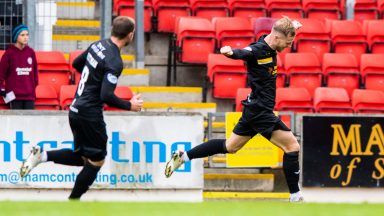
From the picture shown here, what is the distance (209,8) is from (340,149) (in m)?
4.78

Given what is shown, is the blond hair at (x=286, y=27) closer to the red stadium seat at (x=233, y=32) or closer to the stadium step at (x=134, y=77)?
the stadium step at (x=134, y=77)

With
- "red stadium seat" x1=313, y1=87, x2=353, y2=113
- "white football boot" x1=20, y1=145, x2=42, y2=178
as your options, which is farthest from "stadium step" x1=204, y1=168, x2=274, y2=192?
"white football boot" x1=20, y1=145, x2=42, y2=178

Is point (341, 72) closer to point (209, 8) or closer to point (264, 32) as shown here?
point (264, 32)

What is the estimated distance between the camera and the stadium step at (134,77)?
16672 millimetres

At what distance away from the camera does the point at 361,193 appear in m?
14.8

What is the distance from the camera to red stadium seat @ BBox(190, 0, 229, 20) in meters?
18.6

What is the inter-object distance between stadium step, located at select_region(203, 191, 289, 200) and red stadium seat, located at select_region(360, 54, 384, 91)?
10.5ft

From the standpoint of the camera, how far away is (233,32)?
1748 centimetres

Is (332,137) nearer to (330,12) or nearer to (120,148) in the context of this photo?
(120,148)

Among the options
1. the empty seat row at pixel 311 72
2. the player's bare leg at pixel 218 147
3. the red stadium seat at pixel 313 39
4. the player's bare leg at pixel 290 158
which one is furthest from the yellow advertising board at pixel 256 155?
the red stadium seat at pixel 313 39

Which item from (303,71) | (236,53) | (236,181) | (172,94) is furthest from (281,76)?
(236,53)

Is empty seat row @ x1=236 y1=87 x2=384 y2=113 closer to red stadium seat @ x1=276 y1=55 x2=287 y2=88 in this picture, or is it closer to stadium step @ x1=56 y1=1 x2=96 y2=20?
red stadium seat @ x1=276 y1=55 x2=287 y2=88

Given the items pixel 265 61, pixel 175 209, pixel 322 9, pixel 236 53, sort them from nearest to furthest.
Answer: pixel 175 209, pixel 236 53, pixel 265 61, pixel 322 9

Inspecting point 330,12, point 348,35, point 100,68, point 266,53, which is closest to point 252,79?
point 266,53
